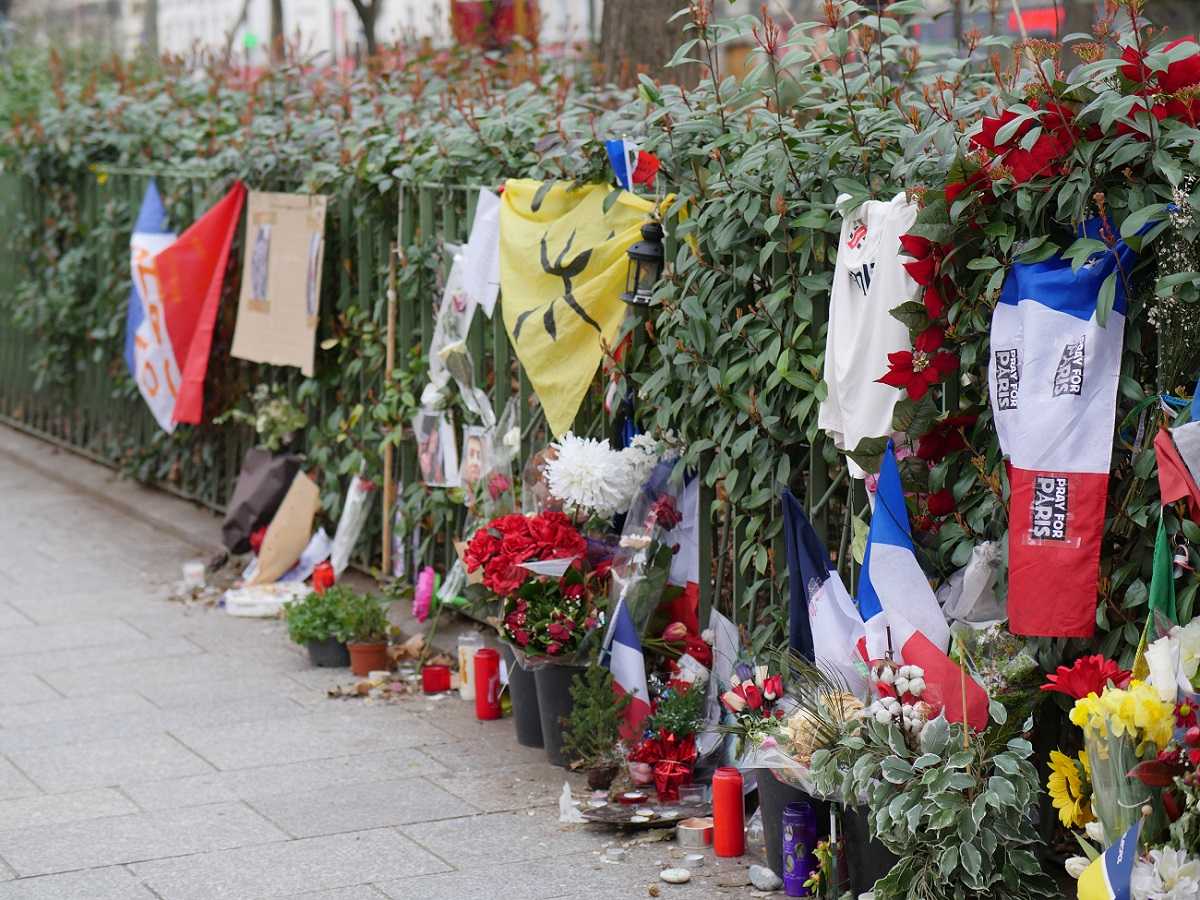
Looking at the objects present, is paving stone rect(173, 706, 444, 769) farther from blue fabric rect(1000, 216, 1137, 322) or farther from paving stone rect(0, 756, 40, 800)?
blue fabric rect(1000, 216, 1137, 322)

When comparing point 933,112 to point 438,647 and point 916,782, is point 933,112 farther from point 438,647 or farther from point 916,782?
point 438,647

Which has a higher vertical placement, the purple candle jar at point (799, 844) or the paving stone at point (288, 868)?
the purple candle jar at point (799, 844)

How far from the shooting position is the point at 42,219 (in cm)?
1141

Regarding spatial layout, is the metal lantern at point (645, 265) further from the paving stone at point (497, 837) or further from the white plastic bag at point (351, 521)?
the white plastic bag at point (351, 521)

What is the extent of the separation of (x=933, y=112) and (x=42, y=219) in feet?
27.1

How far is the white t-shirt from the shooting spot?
4.41m

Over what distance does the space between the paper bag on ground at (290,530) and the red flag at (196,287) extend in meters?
1.19

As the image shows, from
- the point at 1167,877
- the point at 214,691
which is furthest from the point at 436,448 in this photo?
the point at 1167,877

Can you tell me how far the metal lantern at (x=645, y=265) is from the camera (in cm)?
556

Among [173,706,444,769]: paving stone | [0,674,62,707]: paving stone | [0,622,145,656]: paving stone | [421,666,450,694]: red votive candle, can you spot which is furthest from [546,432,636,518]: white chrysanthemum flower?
[0,622,145,656]: paving stone

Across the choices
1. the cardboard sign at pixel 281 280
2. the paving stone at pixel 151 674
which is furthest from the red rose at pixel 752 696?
the cardboard sign at pixel 281 280

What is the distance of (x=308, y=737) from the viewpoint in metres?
5.91

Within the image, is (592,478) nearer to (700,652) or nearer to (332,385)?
(700,652)

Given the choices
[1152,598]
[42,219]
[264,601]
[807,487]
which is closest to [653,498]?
[807,487]
